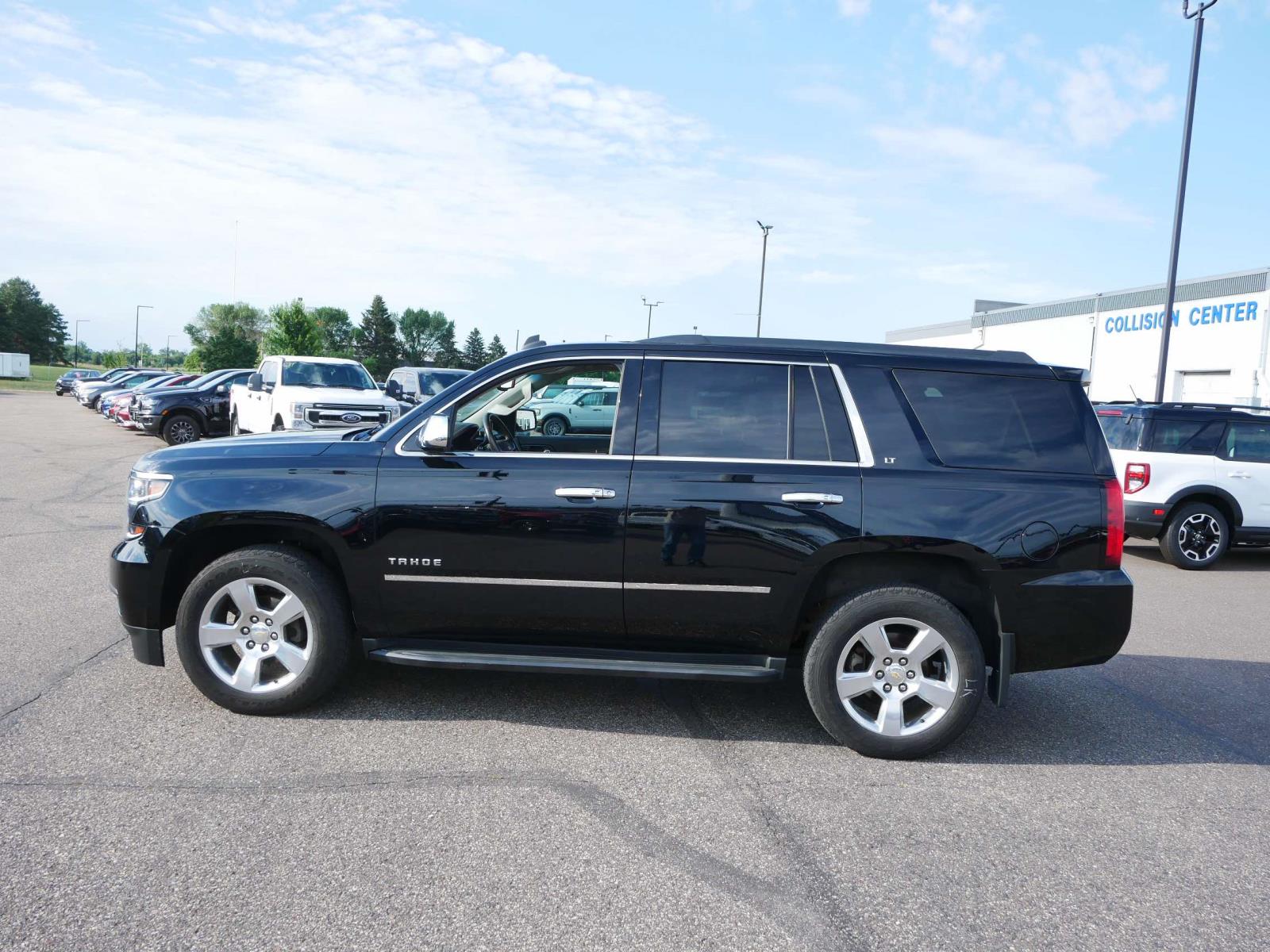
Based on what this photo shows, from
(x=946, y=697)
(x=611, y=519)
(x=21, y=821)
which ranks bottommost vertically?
(x=21, y=821)

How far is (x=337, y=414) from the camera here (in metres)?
16.6

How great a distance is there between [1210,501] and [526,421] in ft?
28.5

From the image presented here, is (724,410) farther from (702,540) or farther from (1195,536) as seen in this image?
(1195,536)

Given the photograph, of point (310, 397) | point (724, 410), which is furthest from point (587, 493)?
point (310, 397)

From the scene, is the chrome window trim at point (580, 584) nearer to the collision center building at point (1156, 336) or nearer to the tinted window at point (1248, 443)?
the tinted window at point (1248, 443)

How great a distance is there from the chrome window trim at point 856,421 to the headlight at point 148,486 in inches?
129

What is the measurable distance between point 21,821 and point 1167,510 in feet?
35.4

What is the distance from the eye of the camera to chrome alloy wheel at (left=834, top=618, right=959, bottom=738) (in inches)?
179

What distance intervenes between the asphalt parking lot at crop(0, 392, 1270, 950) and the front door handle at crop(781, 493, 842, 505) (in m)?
1.19

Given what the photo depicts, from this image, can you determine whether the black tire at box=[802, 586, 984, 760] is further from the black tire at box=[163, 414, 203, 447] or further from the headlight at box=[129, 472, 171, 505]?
the black tire at box=[163, 414, 203, 447]

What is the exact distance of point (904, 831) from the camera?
12.6ft

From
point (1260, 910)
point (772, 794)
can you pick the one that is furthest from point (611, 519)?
point (1260, 910)

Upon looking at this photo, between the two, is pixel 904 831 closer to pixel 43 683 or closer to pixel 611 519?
pixel 611 519

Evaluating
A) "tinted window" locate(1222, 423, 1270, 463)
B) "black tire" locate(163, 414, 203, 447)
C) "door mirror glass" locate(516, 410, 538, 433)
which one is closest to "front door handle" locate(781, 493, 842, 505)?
"door mirror glass" locate(516, 410, 538, 433)
